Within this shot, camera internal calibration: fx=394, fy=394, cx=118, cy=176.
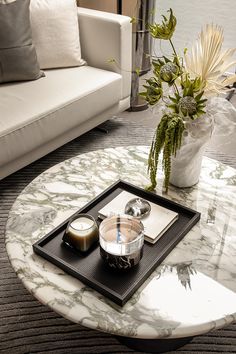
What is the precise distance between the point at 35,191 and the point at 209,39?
0.74 meters

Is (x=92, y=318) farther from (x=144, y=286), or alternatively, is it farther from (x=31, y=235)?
(x=31, y=235)

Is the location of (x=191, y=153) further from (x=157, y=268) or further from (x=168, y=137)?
(x=157, y=268)

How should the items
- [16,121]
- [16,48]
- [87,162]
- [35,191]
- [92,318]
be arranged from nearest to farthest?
[92,318], [35,191], [87,162], [16,121], [16,48]

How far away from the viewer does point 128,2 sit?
3107 millimetres

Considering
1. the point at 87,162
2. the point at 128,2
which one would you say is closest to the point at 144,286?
the point at 87,162

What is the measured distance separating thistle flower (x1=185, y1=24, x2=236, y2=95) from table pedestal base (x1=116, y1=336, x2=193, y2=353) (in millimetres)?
771

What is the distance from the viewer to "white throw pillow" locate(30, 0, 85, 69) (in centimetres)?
214

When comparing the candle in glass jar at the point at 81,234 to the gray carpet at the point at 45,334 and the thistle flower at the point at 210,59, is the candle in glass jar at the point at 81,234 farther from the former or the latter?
the thistle flower at the point at 210,59

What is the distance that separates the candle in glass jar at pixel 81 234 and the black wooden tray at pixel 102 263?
0.02 metres

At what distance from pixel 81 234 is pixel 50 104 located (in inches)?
38.6

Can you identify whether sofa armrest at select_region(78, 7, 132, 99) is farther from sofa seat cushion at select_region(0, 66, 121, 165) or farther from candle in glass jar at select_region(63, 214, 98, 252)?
candle in glass jar at select_region(63, 214, 98, 252)

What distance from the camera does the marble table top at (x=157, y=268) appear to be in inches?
36.8

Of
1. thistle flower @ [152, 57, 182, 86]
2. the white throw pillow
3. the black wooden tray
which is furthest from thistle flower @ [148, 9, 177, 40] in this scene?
the white throw pillow

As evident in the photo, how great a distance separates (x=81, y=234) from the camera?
1091 millimetres
